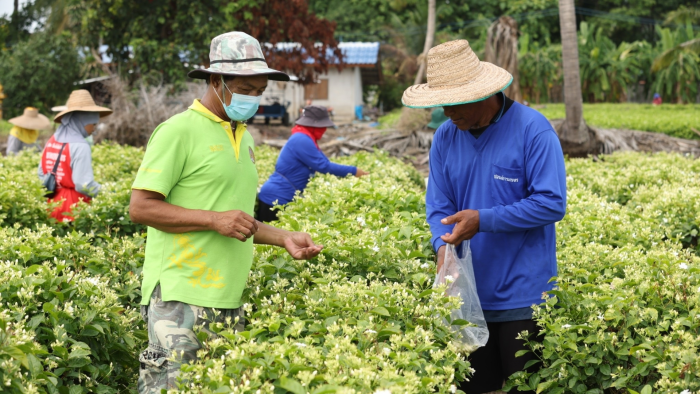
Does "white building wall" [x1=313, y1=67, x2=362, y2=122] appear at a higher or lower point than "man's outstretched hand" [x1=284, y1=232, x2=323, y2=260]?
lower

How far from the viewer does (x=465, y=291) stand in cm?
373

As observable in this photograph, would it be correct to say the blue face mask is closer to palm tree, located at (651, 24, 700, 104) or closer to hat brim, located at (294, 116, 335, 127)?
Result: hat brim, located at (294, 116, 335, 127)

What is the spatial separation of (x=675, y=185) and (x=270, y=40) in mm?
14787

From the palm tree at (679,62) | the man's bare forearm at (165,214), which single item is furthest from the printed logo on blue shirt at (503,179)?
the palm tree at (679,62)

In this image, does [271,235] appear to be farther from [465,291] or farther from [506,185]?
[506,185]

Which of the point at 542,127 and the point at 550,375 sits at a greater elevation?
the point at 542,127

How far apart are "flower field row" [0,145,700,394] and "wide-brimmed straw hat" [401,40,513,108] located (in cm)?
94

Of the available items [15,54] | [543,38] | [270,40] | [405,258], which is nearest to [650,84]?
[543,38]

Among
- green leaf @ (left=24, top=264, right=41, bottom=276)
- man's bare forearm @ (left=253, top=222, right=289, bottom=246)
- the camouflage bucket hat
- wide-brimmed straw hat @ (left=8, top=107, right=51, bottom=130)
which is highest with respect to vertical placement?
the camouflage bucket hat

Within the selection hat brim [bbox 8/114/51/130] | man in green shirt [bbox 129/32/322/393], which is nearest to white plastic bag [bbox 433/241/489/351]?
man in green shirt [bbox 129/32/322/393]

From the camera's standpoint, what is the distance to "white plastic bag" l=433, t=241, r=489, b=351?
363cm

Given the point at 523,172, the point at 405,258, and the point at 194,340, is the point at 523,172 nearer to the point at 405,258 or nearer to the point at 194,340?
the point at 405,258

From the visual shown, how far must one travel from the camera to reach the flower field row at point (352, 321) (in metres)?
2.77

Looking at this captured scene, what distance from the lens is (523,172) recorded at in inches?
147
